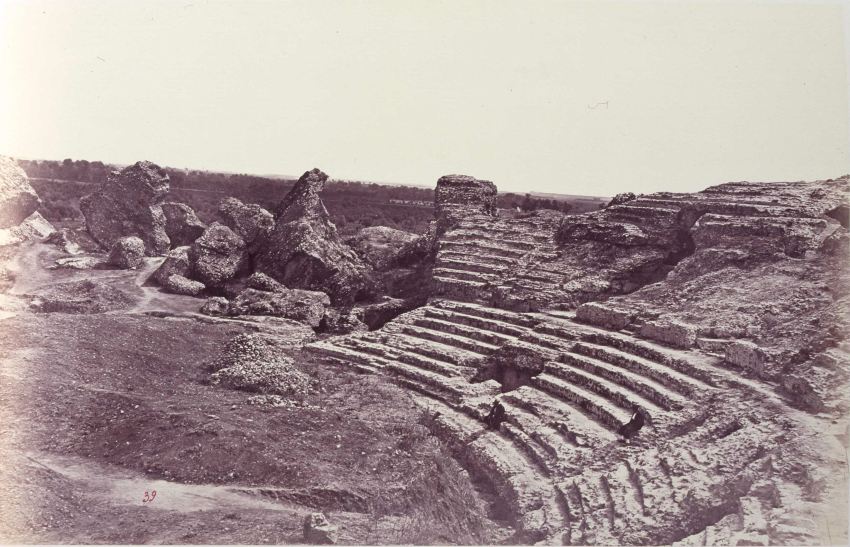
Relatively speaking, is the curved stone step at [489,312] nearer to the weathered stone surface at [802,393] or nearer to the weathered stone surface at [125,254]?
the weathered stone surface at [802,393]

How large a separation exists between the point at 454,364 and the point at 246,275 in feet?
35.3

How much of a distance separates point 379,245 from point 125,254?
27.9 ft

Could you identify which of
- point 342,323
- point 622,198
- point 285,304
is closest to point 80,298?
point 285,304

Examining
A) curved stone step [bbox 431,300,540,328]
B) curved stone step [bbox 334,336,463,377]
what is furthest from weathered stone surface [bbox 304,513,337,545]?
curved stone step [bbox 431,300,540,328]

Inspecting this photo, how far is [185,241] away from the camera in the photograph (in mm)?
26016

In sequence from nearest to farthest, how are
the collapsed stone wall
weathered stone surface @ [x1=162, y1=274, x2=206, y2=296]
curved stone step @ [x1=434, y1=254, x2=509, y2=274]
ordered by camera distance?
curved stone step @ [x1=434, y1=254, x2=509, y2=274], weathered stone surface @ [x1=162, y1=274, x2=206, y2=296], the collapsed stone wall

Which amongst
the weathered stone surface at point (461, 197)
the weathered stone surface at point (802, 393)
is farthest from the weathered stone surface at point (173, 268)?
the weathered stone surface at point (802, 393)

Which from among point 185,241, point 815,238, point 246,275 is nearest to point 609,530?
point 815,238

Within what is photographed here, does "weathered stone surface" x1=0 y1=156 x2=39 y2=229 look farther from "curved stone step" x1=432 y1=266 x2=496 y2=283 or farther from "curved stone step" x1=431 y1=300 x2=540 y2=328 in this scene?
"curved stone step" x1=431 y1=300 x2=540 y2=328

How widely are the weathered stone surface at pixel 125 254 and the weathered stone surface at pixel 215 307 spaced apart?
580 cm

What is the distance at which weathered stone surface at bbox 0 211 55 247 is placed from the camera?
23.2 m

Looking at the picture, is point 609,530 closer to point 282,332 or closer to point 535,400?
point 535,400

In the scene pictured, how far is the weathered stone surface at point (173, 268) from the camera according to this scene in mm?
19984

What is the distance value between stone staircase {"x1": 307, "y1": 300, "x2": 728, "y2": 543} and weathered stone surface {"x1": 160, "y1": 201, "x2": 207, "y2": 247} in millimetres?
14390
